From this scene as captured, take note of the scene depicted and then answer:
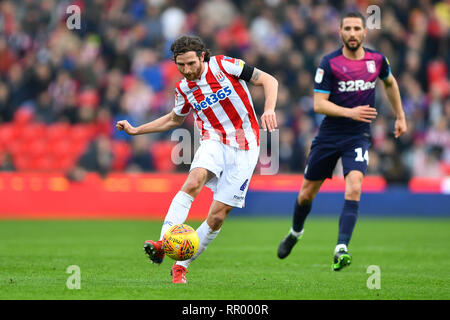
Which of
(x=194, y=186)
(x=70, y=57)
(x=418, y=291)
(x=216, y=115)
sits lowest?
(x=418, y=291)

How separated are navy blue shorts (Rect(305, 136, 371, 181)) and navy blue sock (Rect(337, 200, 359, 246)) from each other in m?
0.38

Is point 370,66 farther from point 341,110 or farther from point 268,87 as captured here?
point 268,87

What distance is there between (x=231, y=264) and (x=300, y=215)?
1.01 metres

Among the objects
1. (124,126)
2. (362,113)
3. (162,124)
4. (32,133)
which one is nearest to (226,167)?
(162,124)

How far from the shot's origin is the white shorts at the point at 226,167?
8.41 metres

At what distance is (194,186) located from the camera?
26.9 feet

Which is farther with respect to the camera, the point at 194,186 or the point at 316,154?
the point at 316,154

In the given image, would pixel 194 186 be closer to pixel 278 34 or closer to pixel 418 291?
pixel 418 291

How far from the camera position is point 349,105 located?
31.2ft

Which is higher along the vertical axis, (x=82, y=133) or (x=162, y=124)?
(x=82, y=133)

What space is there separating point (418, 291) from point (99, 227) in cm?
970

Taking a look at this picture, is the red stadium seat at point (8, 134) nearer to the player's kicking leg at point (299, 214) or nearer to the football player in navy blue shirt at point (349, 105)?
the player's kicking leg at point (299, 214)

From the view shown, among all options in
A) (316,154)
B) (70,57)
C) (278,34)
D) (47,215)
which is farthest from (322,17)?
(316,154)

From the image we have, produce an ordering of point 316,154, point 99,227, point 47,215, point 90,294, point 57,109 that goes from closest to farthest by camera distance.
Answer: point 90,294, point 316,154, point 99,227, point 47,215, point 57,109
